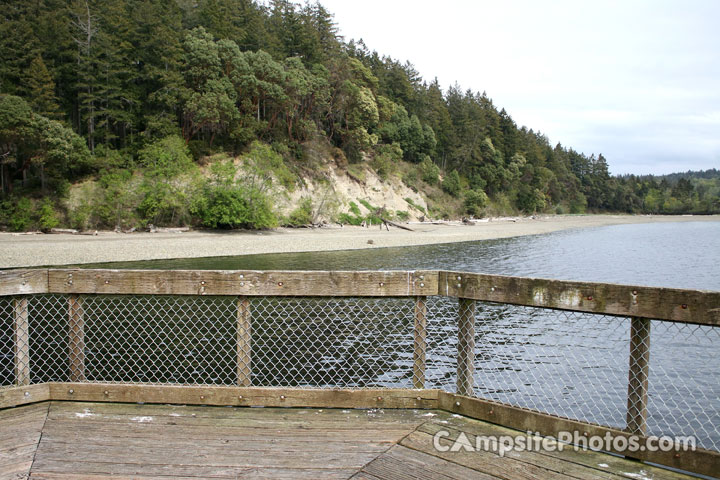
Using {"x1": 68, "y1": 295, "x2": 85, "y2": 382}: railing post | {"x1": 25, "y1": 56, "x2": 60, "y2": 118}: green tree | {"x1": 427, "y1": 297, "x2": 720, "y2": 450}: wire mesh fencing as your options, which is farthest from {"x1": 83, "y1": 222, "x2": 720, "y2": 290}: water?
{"x1": 25, "y1": 56, "x2": 60, "y2": 118}: green tree

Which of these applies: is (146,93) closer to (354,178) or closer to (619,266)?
(354,178)

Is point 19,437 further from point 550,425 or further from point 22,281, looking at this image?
point 550,425

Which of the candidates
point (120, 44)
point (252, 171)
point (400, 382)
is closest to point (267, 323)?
point (400, 382)

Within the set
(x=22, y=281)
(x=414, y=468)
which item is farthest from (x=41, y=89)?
(x=414, y=468)

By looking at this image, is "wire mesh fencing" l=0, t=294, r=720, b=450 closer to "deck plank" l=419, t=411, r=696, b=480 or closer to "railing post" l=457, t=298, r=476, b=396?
"railing post" l=457, t=298, r=476, b=396

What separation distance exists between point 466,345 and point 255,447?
208cm

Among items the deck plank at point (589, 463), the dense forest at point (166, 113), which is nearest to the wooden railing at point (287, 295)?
the deck plank at point (589, 463)

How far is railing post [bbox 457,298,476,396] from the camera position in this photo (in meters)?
4.66

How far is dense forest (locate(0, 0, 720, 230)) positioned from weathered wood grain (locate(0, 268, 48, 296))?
37699 millimetres

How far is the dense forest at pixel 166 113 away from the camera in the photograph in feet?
134

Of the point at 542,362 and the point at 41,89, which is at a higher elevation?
the point at 41,89

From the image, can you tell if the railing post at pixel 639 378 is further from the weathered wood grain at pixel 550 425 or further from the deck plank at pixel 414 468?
the deck plank at pixel 414 468

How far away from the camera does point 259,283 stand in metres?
4.80

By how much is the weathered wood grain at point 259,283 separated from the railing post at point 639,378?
5.66 ft
